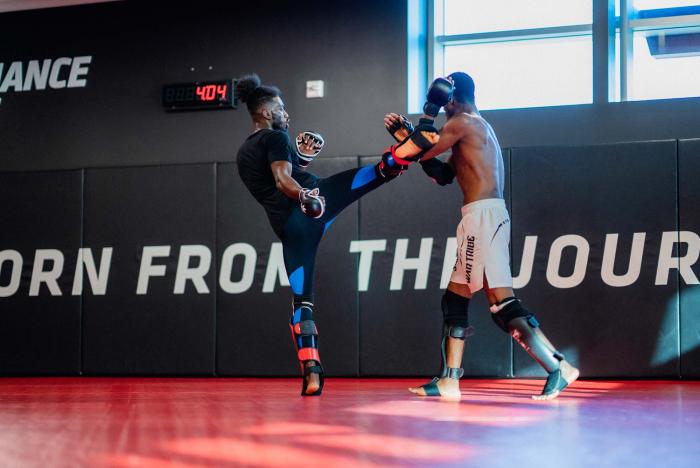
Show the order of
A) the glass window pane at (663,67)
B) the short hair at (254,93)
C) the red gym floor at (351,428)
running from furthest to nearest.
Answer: the glass window pane at (663,67), the short hair at (254,93), the red gym floor at (351,428)

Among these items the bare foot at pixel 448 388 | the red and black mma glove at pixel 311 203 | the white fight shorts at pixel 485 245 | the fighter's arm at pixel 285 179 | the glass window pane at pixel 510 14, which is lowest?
the bare foot at pixel 448 388

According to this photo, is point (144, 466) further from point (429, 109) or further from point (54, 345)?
point (54, 345)

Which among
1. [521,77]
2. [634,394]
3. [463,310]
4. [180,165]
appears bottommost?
[634,394]

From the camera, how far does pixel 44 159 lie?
766 centimetres

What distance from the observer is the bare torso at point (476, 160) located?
4.81 m

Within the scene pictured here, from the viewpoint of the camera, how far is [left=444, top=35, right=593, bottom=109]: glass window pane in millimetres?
6785

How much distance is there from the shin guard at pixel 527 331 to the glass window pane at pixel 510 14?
2975 mm

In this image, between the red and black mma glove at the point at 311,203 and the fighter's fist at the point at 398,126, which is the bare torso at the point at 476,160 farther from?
the red and black mma glove at the point at 311,203

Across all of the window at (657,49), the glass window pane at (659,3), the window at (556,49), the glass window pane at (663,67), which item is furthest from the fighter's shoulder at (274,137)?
the glass window pane at (659,3)

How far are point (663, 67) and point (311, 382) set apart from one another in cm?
365

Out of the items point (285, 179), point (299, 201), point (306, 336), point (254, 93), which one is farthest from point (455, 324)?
point (254, 93)

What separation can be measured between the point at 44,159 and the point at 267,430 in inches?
194

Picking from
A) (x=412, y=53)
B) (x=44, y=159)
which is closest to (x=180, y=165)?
(x=44, y=159)

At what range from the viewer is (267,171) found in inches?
198
